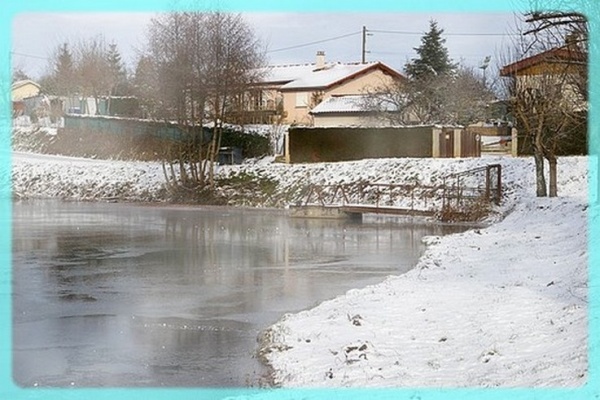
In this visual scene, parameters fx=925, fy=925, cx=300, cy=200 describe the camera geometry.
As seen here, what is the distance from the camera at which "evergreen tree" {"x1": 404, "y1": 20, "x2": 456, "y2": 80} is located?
96.4 feet

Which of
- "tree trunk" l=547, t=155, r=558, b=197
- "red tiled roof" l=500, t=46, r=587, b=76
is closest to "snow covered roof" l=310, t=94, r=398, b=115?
"red tiled roof" l=500, t=46, r=587, b=76

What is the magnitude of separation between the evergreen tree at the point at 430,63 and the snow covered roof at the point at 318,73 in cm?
196

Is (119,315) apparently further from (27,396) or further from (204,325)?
(27,396)

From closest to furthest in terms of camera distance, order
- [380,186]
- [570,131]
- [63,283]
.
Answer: [63,283], [570,131], [380,186]

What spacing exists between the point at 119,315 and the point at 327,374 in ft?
11.9

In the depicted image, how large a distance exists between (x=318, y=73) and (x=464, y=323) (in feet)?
89.3

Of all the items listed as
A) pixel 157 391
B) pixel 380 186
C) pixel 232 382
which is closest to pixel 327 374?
pixel 232 382

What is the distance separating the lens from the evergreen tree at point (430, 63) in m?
29.4

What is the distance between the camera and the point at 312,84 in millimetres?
33719

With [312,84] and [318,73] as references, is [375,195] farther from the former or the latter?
[318,73]

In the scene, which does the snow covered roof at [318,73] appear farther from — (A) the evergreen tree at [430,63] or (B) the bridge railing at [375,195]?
(B) the bridge railing at [375,195]

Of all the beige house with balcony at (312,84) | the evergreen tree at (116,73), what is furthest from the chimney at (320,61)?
the evergreen tree at (116,73)

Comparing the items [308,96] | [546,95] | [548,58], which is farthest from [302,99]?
[548,58]

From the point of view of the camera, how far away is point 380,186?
26.5 meters
